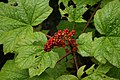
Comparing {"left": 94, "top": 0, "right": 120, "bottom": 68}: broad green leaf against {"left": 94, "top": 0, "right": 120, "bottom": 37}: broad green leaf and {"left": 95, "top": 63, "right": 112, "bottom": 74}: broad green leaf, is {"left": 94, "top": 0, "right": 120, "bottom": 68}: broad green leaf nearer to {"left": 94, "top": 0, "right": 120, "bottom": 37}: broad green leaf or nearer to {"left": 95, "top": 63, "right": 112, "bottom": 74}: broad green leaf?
{"left": 94, "top": 0, "right": 120, "bottom": 37}: broad green leaf

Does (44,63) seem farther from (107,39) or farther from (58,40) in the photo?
(107,39)

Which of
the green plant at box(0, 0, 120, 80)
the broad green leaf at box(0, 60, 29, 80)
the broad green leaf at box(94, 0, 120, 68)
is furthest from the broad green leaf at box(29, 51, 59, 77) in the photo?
the broad green leaf at box(94, 0, 120, 68)

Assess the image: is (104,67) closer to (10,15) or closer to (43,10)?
(43,10)

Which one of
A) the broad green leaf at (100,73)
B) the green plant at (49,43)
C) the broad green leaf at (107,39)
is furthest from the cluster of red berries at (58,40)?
the broad green leaf at (100,73)

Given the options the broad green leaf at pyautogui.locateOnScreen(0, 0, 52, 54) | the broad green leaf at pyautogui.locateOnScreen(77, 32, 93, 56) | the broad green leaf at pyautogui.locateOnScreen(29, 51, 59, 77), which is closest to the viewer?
the broad green leaf at pyautogui.locateOnScreen(29, 51, 59, 77)

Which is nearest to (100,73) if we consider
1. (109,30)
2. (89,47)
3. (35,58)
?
(89,47)

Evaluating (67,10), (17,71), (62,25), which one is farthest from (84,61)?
(17,71)
